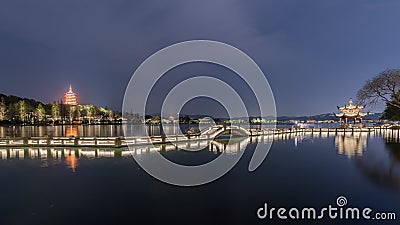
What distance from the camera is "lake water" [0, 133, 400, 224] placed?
7.45 m

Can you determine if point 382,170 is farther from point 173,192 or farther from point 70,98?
point 70,98

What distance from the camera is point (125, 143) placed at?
21391mm

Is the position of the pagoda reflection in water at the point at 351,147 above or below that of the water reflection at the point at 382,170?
below

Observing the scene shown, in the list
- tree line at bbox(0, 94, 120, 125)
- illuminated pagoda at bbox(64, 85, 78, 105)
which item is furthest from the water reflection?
illuminated pagoda at bbox(64, 85, 78, 105)

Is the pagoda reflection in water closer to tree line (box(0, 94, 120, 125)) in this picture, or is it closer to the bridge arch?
the bridge arch

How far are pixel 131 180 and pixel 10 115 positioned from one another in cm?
10983

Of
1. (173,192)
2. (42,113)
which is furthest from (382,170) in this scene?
(42,113)

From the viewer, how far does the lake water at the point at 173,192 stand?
745 centimetres

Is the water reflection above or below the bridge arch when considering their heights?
below

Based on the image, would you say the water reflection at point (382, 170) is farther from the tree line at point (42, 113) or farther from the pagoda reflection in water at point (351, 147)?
the tree line at point (42, 113)

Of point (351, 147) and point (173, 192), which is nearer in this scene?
point (173, 192)

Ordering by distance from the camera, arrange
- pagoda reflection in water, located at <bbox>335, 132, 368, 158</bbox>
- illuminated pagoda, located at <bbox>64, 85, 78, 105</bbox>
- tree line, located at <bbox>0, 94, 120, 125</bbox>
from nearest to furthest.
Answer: pagoda reflection in water, located at <bbox>335, 132, 368, 158</bbox>, tree line, located at <bbox>0, 94, 120, 125</bbox>, illuminated pagoda, located at <bbox>64, 85, 78, 105</bbox>

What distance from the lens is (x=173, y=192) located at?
9.69 metres

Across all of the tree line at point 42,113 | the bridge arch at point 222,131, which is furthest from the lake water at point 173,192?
the tree line at point 42,113
